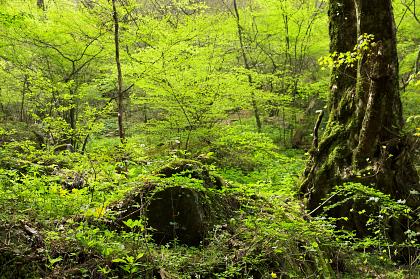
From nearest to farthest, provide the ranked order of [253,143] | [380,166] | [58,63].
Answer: [380,166]
[253,143]
[58,63]

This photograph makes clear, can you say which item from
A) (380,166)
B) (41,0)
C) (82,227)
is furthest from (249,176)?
(41,0)

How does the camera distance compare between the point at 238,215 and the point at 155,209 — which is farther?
the point at 238,215

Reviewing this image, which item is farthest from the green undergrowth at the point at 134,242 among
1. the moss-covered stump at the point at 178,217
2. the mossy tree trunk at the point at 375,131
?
the mossy tree trunk at the point at 375,131

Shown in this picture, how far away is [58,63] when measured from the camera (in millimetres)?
12180

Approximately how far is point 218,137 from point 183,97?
1448 millimetres

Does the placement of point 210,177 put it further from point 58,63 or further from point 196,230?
point 58,63

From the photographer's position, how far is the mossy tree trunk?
574 cm

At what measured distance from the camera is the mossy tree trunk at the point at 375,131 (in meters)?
5.74

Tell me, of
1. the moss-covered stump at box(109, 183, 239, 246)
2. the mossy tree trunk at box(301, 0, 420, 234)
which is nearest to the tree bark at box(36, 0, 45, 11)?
the mossy tree trunk at box(301, 0, 420, 234)

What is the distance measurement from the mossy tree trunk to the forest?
0.02 meters

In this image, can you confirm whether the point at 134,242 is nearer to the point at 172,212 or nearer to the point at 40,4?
the point at 172,212

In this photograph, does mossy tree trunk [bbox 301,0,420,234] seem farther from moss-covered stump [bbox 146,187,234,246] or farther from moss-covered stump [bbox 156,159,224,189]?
moss-covered stump [bbox 146,187,234,246]

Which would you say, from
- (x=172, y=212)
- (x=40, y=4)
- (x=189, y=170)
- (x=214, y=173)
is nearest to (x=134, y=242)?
(x=172, y=212)

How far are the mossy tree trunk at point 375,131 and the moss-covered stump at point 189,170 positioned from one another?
2.75 meters
